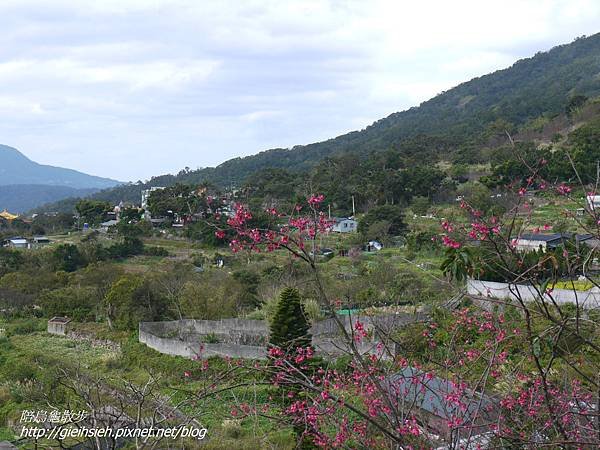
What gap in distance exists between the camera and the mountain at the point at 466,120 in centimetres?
4681

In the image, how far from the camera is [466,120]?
66375 mm

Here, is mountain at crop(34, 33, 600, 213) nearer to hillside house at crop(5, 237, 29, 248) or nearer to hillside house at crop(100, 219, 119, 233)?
hillside house at crop(100, 219, 119, 233)

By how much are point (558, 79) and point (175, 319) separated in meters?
67.2

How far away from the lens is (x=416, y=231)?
25.2 metres

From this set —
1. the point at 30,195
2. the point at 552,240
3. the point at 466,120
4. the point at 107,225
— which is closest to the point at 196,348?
the point at 552,240

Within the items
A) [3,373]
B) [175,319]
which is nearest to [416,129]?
[175,319]

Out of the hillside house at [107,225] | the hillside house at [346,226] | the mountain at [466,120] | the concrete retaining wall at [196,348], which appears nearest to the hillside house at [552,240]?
the concrete retaining wall at [196,348]

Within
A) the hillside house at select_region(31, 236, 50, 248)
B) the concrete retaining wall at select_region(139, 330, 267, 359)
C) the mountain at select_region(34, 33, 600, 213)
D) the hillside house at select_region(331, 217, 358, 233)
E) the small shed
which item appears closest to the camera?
the concrete retaining wall at select_region(139, 330, 267, 359)

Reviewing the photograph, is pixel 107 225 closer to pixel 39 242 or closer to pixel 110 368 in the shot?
pixel 39 242

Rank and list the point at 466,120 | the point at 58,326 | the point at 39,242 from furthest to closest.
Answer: the point at 466,120, the point at 39,242, the point at 58,326

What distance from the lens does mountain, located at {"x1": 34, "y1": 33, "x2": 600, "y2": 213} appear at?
46.8m

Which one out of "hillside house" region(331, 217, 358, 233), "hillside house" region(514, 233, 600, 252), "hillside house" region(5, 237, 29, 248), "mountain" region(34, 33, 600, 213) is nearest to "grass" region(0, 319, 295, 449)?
"hillside house" region(514, 233, 600, 252)

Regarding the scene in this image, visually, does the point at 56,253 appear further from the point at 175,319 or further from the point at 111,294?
the point at 175,319

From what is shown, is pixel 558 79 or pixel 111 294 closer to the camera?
pixel 111 294
